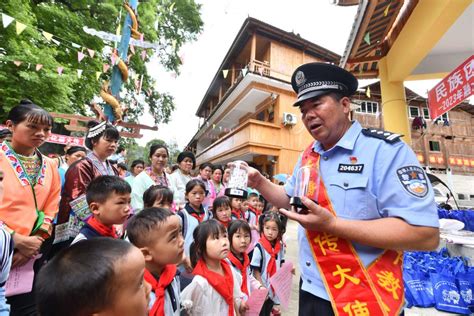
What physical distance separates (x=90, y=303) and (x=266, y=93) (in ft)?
42.1

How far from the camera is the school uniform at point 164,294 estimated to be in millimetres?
1444

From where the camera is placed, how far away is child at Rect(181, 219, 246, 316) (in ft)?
6.03

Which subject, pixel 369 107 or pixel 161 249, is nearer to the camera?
pixel 161 249

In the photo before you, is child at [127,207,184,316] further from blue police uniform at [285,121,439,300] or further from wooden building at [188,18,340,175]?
wooden building at [188,18,340,175]

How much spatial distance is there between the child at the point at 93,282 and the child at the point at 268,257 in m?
2.16

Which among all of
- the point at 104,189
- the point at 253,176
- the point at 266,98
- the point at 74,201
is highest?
the point at 266,98

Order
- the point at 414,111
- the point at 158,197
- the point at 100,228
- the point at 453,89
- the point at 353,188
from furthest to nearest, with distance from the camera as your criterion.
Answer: the point at 414,111 → the point at 453,89 → the point at 158,197 → the point at 100,228 → the point at 353,188

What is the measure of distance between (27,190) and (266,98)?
12.6 metres

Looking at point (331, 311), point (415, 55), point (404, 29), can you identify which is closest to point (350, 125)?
point (331, 311)

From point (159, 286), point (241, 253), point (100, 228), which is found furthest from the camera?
point (241, 253)

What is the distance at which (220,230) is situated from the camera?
85.4 inches

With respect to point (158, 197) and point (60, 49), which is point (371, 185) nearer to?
point (158, 197)

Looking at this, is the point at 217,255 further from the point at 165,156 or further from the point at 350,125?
the point at 165,156

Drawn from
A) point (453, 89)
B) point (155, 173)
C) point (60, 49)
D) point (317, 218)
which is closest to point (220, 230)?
point (317, 218)
